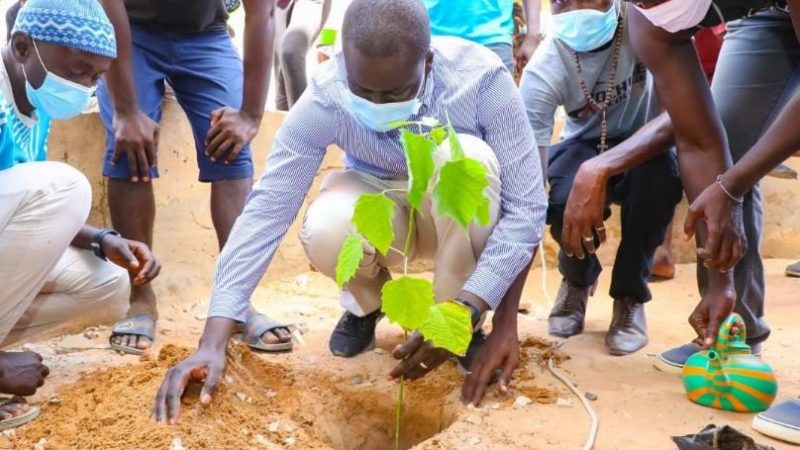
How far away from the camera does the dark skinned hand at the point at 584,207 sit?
8.79 feet

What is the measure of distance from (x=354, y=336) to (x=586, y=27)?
4.06ft

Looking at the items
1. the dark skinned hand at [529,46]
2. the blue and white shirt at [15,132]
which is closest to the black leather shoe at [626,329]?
the dark skinned hand at [529,46]

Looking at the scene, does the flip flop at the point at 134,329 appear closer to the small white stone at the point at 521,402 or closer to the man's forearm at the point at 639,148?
the small white stone at the point at 521,402

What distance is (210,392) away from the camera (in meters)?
2.29

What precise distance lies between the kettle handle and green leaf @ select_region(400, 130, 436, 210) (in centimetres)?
94

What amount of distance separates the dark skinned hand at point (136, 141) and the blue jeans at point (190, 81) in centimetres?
10

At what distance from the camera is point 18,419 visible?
7.69ft

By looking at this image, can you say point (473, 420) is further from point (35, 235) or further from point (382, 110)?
point (35, 235)

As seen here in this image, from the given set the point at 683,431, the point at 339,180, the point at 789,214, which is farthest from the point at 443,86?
the point at 789,214

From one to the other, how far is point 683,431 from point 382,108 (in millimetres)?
1106

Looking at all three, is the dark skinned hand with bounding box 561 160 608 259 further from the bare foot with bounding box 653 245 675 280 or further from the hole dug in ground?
the bare foot with bounding box 653 245 675 280

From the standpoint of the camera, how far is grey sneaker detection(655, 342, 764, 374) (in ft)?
9.20

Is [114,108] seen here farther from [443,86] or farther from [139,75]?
[443,86]

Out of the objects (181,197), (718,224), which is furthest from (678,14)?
(181,197)
